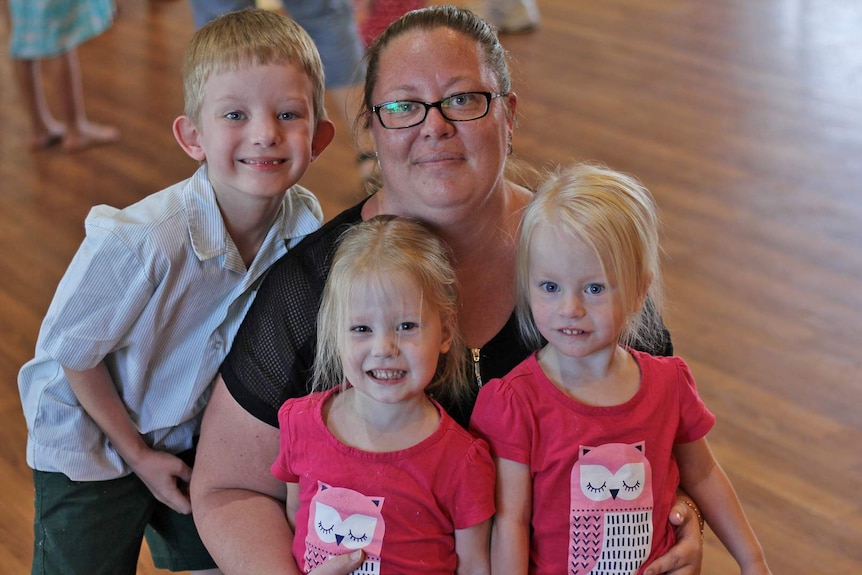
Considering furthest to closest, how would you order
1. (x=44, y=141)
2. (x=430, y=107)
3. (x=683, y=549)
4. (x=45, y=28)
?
(x=44, y=141) → (x=45, y=28) → (x=430, y=107) → (x=683, y=549)

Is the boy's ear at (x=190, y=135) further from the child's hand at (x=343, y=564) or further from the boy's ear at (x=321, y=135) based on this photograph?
the child's hand at (x=343, y=564)

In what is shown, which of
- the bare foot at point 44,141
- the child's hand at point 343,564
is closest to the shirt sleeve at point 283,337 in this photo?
the child's hand at point 343,564

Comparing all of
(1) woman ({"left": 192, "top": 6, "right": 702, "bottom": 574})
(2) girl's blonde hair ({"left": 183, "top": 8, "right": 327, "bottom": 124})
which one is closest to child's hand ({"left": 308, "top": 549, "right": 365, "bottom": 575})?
(1) woman ({"left": 192, "top": 6, "right": 702, "bottom": 574})

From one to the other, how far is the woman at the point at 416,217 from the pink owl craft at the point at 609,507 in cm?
25

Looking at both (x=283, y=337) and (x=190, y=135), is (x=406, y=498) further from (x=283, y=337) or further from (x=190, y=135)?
(x=190, y=135)

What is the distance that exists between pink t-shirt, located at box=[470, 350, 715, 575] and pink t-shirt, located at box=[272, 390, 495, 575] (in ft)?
0.21

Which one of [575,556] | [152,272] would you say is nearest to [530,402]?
[575,556]

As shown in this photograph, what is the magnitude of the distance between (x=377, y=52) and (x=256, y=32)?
0.66ft

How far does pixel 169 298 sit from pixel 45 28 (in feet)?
9.63

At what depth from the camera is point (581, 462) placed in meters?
1.62

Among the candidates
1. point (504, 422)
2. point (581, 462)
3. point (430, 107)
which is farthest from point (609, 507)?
point (430, 107)

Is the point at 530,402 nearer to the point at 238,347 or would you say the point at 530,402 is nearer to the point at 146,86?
the point at 238,347

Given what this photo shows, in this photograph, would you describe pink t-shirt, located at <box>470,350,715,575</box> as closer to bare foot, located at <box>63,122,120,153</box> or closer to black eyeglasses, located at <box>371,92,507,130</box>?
black eyeglasses, located at <box>371,92,507,130</box>

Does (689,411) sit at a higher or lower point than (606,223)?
lower
